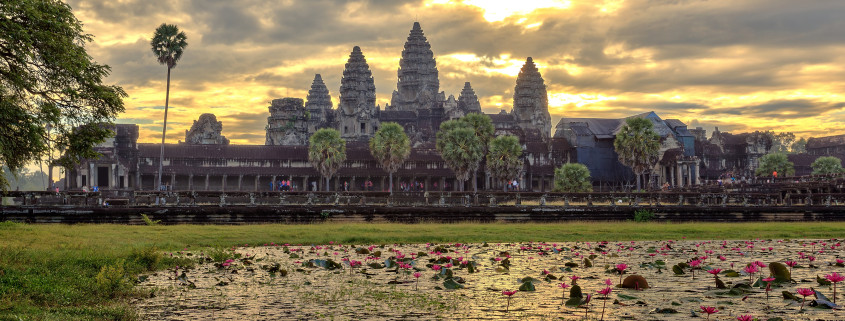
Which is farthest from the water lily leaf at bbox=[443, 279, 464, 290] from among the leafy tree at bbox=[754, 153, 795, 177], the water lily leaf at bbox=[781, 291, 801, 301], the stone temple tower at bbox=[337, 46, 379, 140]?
the stone temple tower at bbox=[337, 46, 379, 140]

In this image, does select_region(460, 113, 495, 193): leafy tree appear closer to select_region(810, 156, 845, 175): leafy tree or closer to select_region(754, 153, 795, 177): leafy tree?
select_region(754, 153, 795, 177): leafy tree

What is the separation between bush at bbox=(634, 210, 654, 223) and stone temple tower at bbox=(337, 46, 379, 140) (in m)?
86.4

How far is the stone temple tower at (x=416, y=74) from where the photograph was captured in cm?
13825

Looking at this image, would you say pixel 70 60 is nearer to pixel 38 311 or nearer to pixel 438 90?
pixel 38 311

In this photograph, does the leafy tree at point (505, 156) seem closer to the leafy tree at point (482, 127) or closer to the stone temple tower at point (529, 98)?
the leafy tree at point (482, 127)

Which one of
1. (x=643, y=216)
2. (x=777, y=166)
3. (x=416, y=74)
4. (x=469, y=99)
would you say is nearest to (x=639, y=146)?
(x=777, y=166)

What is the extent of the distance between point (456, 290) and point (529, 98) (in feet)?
417

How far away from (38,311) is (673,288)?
9.19 m

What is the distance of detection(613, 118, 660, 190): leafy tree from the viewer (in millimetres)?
70688

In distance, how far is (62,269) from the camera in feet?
47.8

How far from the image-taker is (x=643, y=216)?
37.1m

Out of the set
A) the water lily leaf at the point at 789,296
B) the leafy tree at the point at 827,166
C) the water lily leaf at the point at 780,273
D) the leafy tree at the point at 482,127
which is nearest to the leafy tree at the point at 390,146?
the leafy tree at the point at 482,127

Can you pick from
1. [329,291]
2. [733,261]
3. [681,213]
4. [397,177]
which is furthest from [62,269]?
[397,177]

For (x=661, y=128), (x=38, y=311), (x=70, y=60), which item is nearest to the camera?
(x=38, y=311)
